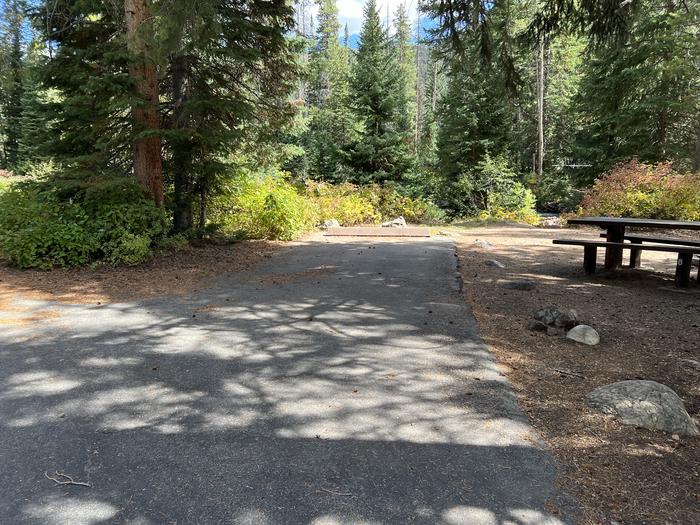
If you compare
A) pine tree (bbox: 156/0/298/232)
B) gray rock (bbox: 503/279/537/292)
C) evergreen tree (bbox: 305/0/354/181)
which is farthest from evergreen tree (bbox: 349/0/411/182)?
gray rock (bbox: 503/279/537/292)

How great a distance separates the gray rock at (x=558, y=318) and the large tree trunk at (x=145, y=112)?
6.29m

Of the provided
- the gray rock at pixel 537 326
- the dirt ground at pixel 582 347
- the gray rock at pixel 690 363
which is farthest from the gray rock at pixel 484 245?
the gray rock at pixel 690 363

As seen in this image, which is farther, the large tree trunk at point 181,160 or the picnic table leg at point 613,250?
the large tree trunk at point 181,160

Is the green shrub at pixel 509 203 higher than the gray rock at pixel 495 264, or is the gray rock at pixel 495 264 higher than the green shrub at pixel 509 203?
the green shrub at pixel 509 203

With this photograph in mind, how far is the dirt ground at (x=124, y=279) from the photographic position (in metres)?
5.75

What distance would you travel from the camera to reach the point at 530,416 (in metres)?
2.90

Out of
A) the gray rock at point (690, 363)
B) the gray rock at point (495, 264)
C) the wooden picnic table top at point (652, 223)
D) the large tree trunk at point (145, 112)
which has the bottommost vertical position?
the gray rock at point (690, 363)

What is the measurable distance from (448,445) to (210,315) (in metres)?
3.31

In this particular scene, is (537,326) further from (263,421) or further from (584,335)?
(263,421)

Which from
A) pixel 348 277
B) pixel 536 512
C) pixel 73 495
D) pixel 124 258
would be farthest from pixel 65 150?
pixel 536 512

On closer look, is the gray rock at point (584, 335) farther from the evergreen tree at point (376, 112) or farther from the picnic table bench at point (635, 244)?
the evergreen tree at point (376, 112)

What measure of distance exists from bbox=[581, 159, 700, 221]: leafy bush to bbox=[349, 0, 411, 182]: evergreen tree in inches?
322

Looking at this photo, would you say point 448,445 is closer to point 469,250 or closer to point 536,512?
point 536,512

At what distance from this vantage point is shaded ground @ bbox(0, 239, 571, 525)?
2057 millimetres
